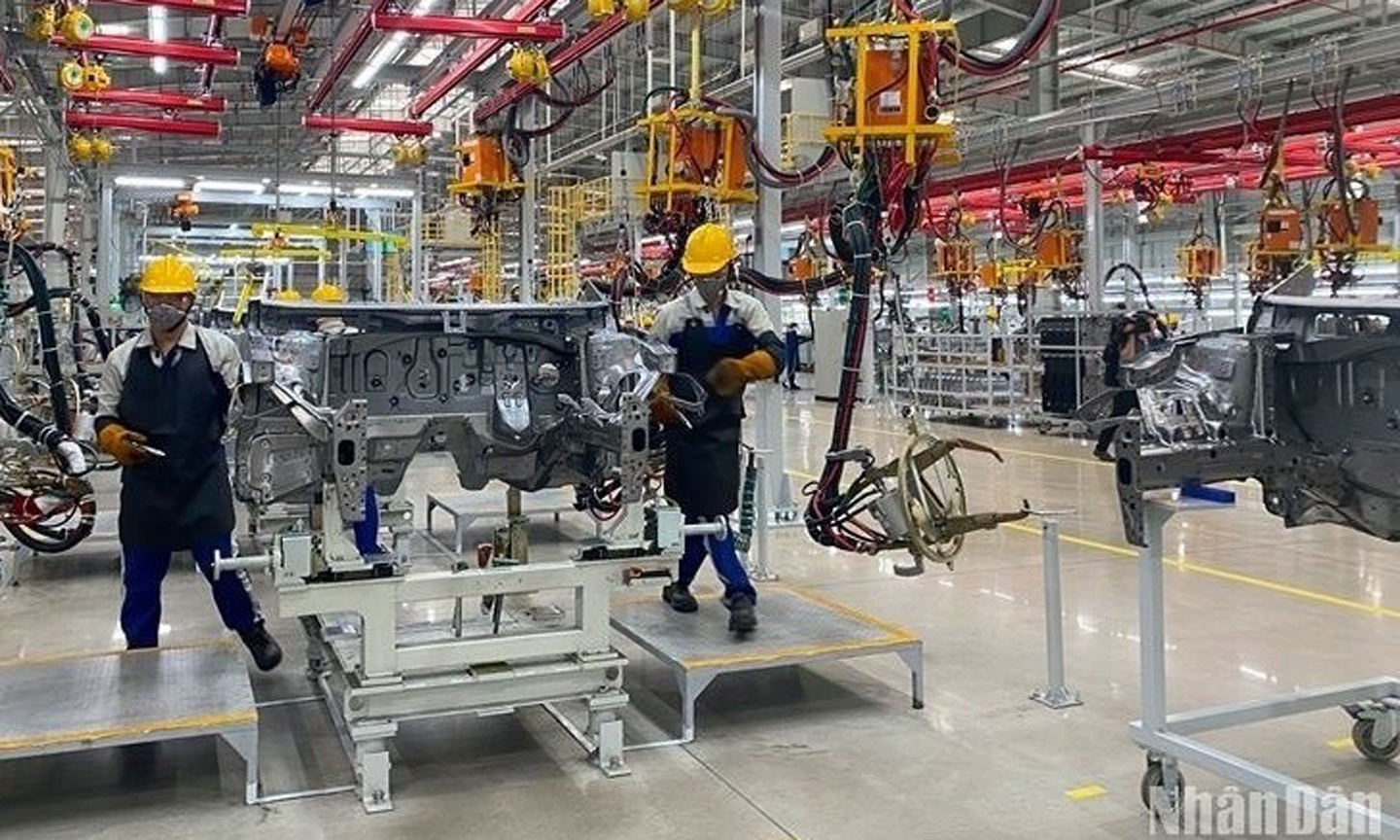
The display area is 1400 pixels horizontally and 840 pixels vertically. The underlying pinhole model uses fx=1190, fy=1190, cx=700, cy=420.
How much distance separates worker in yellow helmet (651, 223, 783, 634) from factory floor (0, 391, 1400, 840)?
1.44ft

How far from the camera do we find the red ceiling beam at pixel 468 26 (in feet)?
30.3

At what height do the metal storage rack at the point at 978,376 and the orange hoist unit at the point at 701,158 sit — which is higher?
the orange hoist unit at the point at 701,158

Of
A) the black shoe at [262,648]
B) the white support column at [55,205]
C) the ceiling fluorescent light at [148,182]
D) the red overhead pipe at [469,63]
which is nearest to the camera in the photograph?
the black shoe at [262,648]

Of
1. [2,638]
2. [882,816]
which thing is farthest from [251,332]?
[882,816]

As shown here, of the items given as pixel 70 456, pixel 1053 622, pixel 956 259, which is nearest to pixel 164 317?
pixel 70 456

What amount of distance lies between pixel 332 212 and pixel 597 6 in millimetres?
6267

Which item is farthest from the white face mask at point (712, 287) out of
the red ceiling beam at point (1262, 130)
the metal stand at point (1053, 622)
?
the red ceiling beam at point (1262, 130)

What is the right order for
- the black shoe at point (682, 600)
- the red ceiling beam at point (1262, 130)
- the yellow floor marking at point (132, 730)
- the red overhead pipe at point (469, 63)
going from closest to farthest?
the yellow floor marking at point (132, 730) → the black shoe at point (682, 600) → the red overhead pipe at point (469, 63) → the red ceiling beam at point (1262, 130)

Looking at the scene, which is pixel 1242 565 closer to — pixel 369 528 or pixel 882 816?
pixel 882 816

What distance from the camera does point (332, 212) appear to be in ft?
43.8

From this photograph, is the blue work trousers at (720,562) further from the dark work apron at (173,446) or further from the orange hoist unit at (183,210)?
the orange hoist unit at (183,210)

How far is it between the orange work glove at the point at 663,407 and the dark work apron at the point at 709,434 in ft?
0.48

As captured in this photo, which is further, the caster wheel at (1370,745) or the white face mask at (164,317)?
the white face mask at (164,317)

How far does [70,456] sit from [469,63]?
7310 mm
